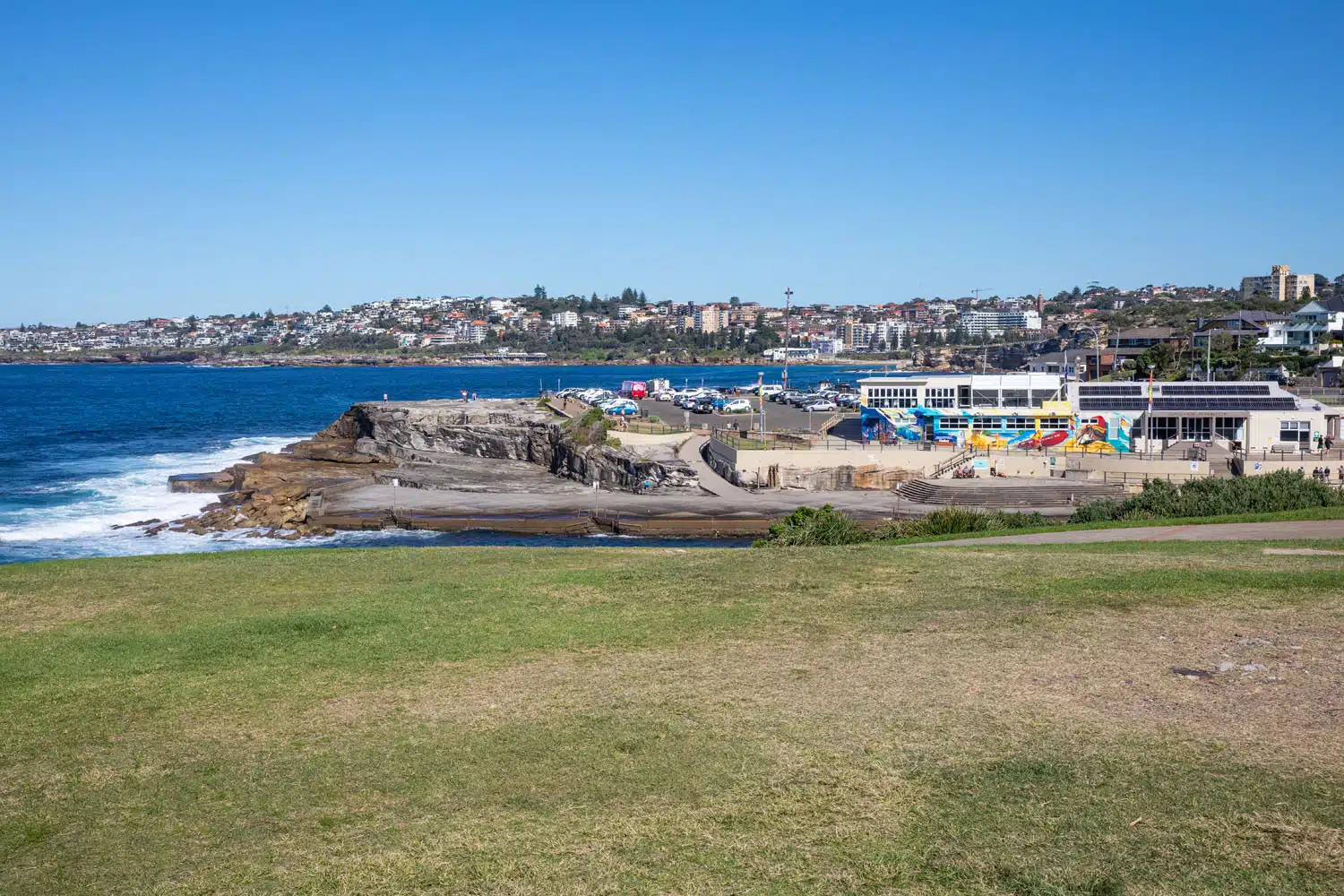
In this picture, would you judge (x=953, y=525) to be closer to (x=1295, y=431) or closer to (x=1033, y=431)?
(x=1033, y=431)

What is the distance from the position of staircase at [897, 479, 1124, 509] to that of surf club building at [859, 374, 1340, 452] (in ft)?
18.3

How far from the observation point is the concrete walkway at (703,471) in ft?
140

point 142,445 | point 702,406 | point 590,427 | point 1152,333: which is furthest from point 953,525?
point 1152,333

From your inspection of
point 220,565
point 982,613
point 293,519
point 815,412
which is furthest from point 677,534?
point 815,412

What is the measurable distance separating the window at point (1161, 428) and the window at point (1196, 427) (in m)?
0.36

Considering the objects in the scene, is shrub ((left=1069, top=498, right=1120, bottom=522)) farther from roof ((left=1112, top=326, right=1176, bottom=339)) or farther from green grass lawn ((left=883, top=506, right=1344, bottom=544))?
Result: roof ((left=1112, top=326, right=1176, bottom=339))

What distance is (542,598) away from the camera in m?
15.2

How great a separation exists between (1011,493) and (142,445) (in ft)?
175

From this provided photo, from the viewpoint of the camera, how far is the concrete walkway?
4281 cm

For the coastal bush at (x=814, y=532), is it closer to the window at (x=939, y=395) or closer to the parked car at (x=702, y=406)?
the window at (x=939, y=395)

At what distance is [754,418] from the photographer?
6241 cm

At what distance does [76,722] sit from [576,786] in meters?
4.85

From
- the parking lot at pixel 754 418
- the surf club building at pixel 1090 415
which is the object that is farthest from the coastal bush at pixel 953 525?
the parking lot at pixel 754 418

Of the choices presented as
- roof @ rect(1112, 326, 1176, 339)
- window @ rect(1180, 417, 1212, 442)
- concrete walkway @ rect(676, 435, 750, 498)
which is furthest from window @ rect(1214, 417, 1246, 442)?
roof @ rect(1112, 326, 1176, 339)
